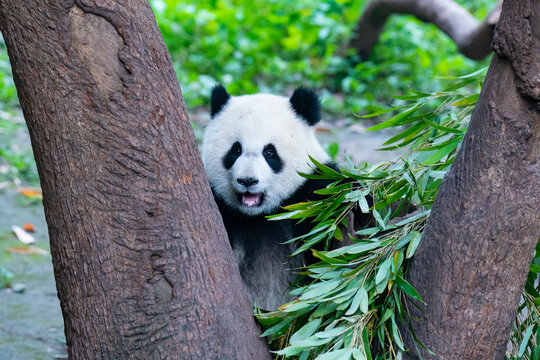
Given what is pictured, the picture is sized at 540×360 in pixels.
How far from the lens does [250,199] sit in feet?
8.32

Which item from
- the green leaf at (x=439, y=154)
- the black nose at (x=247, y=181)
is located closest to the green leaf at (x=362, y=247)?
the green leaf at (x=439, y=154)

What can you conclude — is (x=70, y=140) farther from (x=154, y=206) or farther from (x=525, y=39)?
(x=525, y=39)

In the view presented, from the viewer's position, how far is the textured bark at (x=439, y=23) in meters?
4.51

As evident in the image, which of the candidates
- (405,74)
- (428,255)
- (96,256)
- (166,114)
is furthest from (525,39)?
(405,74)

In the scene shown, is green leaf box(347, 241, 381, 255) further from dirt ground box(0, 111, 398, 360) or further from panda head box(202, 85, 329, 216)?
panda head box(202, 85, 329, 216)

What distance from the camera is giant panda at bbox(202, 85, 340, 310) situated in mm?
2549

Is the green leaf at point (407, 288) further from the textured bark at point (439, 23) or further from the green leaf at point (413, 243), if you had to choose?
the textured bark at point (439, 23)

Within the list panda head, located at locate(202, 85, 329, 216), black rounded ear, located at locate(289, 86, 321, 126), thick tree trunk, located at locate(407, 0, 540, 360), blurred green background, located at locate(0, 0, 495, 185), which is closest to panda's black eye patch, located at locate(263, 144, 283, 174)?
panda head, located at locate(202, 85, 329, 216)

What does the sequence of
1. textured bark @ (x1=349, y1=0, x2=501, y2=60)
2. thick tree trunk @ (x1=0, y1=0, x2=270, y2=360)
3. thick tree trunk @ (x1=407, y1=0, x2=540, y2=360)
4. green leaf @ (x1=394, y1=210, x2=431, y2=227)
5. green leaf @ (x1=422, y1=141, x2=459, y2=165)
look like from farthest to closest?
textured bark @ (x1=349, y1=0, x2=501, y2=60)
green leaf @ (x1=422, y1=141, x2=459, y2=165)
green leaf @ (x1=394, y1=210, x2=431, y2=227)
thick tree trunk @ (x1=0, y1=0, x2=270, y2=360)
thick tree trunk @ (x1=407, y1=0, x2=540, y2=360)

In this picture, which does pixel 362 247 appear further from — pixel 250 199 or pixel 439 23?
pixel 439 23

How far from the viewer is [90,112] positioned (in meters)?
1.60

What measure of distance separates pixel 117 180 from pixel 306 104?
122 cm

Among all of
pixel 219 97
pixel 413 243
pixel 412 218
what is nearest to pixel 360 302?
pixel 413 243

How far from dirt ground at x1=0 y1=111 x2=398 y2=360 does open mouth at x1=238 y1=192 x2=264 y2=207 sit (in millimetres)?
501
